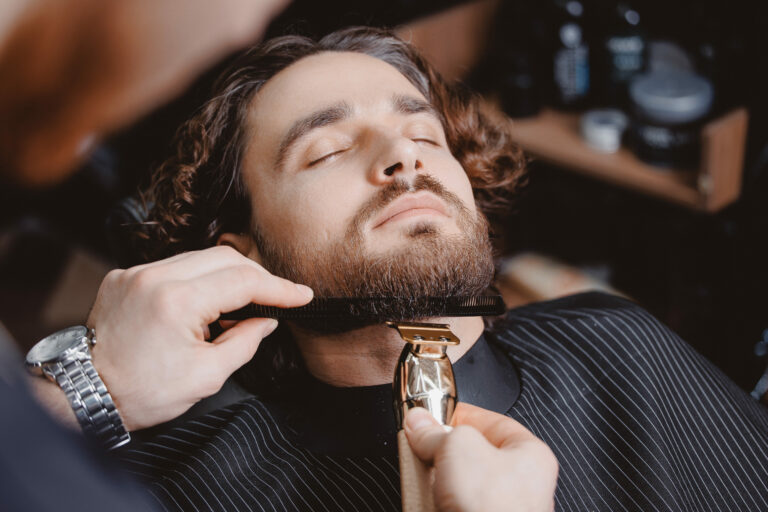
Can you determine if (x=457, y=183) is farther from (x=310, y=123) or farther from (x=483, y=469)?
(x=483, y=469)

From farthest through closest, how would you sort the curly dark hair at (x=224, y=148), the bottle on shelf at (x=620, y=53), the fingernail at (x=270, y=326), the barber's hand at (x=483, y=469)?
the bottle on shelf at (x=620, y=53) < the curly dark hair at (x=224, y=148) < the fingernail at (x=270, y=326) < the barber's hand at (x=483, y=469)

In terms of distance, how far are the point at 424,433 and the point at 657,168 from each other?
1.73m

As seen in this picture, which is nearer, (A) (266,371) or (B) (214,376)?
(B) (214,376)

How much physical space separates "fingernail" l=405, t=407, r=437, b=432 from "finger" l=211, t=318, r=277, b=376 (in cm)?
31

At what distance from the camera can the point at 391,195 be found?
49.4 inches

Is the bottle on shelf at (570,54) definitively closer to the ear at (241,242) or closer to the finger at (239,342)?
the ear at (241,242)

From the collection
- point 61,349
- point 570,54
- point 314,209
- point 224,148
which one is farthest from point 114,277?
point 570,54

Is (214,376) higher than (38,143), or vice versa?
(38,143)

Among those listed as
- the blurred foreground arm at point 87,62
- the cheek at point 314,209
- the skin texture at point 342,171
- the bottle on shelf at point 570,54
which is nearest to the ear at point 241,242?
the skin texture at point 342,171

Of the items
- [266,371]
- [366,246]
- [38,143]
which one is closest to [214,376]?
[366,246]

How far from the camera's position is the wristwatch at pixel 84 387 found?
40.1 inches

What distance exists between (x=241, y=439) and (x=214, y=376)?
41 centimetres

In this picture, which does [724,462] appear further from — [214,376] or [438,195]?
[214,376]

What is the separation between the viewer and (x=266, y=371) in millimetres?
1557
